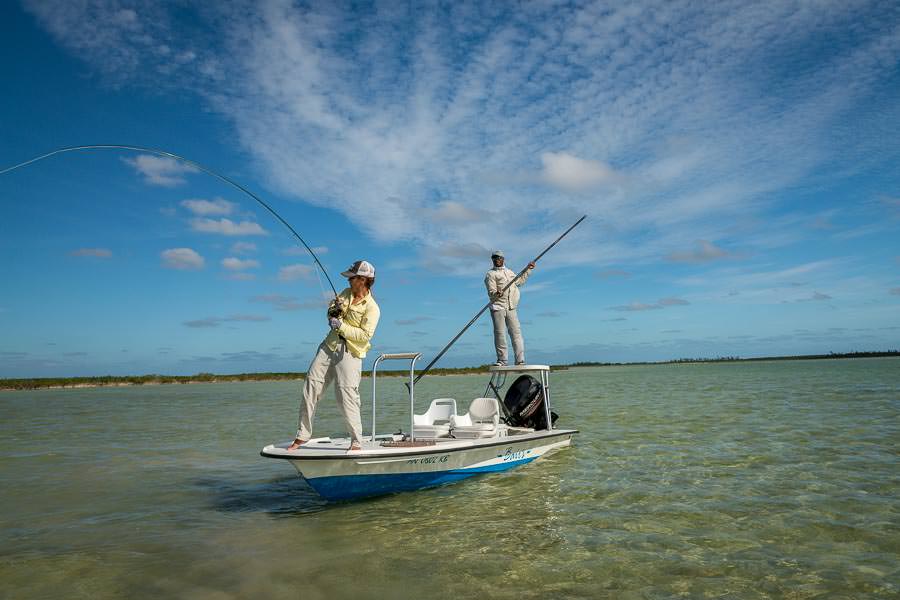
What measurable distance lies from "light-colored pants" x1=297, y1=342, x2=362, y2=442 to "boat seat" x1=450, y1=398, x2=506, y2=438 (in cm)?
236

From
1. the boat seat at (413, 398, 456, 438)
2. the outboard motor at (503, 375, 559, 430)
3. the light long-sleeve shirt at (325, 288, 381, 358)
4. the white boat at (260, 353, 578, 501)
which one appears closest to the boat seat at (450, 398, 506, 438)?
the white boat at (260, 353, 578, 501)

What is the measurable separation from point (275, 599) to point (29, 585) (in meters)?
2.59

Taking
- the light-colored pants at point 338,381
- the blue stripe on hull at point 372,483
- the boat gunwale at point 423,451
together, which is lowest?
the blue stripe on hull at point 372,483

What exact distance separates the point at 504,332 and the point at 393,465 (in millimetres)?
4906

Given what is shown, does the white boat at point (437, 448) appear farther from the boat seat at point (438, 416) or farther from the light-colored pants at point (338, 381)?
the light-colored pants at point (338, 381)

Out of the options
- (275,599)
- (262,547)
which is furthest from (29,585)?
(275,599)

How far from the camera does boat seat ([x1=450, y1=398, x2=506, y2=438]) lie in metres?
9.74

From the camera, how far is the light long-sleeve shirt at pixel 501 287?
12.3 meters

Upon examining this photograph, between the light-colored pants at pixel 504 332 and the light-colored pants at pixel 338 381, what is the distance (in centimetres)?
493

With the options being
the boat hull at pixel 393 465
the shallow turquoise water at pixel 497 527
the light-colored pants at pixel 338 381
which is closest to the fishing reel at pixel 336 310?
the light-colored pants at pixel 338 381

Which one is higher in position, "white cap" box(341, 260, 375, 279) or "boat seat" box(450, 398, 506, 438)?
"white cap" box(341, 260, 375, 279)

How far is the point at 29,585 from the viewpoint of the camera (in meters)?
5.71

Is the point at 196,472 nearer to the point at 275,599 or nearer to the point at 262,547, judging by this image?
the point at 262,547

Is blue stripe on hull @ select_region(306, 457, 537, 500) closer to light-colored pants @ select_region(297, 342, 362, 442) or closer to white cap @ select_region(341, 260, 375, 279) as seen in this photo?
light-colored pants @ select_region(297, 342, 362, 442)
